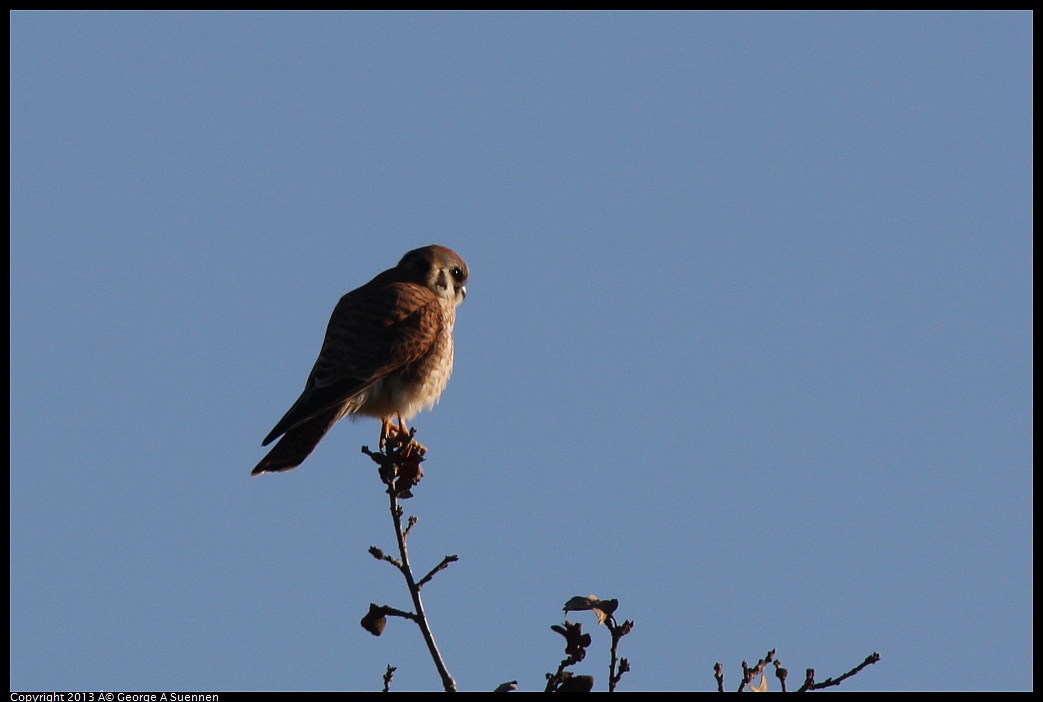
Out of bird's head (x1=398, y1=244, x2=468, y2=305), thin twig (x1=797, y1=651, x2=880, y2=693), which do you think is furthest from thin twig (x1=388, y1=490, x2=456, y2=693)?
bird's head (x1=398, y1=244, x2=468, y2=305)

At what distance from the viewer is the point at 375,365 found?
4.75 meters

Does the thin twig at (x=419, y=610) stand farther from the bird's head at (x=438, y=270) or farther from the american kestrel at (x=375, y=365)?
the bird's head at (x=438, y=270)

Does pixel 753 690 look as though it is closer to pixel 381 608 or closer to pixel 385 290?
pixel 381 608

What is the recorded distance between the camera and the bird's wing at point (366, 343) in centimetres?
448

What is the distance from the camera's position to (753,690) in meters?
2.97

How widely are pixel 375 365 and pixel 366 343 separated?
134mm

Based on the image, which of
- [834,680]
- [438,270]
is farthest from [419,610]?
[438,270]

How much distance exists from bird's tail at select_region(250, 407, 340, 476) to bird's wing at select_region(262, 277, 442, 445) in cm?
3

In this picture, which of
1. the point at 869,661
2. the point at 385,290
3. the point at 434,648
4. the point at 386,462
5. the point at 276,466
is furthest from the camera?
the point at 385,290

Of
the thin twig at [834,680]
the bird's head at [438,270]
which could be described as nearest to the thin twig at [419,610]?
the thin twig at [834,680]

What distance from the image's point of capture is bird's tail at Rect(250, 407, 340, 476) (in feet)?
14.0
